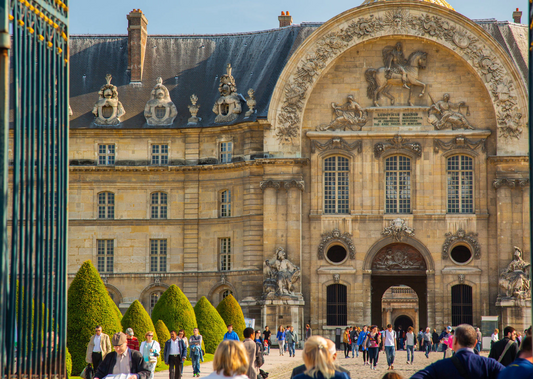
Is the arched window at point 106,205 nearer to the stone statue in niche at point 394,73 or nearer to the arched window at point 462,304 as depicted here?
the stone statue in niche at point 394,73

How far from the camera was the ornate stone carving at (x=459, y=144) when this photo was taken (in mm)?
46031

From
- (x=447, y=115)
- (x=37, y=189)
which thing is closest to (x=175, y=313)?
(x=447, y=115)

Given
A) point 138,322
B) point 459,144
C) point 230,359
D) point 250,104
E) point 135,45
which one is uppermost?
point 135,45

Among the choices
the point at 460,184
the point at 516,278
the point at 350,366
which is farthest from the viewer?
the point at 460,184

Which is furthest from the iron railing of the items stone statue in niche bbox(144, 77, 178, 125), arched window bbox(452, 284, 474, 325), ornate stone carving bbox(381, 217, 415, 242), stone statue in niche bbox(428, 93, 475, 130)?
stone statue in niche bbox(144, 77, 178, 125)

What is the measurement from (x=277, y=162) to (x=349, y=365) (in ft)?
48.7

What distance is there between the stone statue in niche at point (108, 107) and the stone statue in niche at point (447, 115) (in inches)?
700

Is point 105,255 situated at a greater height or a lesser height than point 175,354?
greater

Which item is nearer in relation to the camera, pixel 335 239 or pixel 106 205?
pixel 335 239

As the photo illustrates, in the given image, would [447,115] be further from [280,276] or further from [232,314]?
[232,314]

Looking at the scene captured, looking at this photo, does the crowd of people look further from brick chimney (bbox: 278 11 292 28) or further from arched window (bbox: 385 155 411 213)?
brick chimney (bbox: 278 11 292 28)

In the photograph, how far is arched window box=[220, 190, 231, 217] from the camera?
48562 mm

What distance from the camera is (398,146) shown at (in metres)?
46.4

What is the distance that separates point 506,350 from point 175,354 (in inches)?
535
